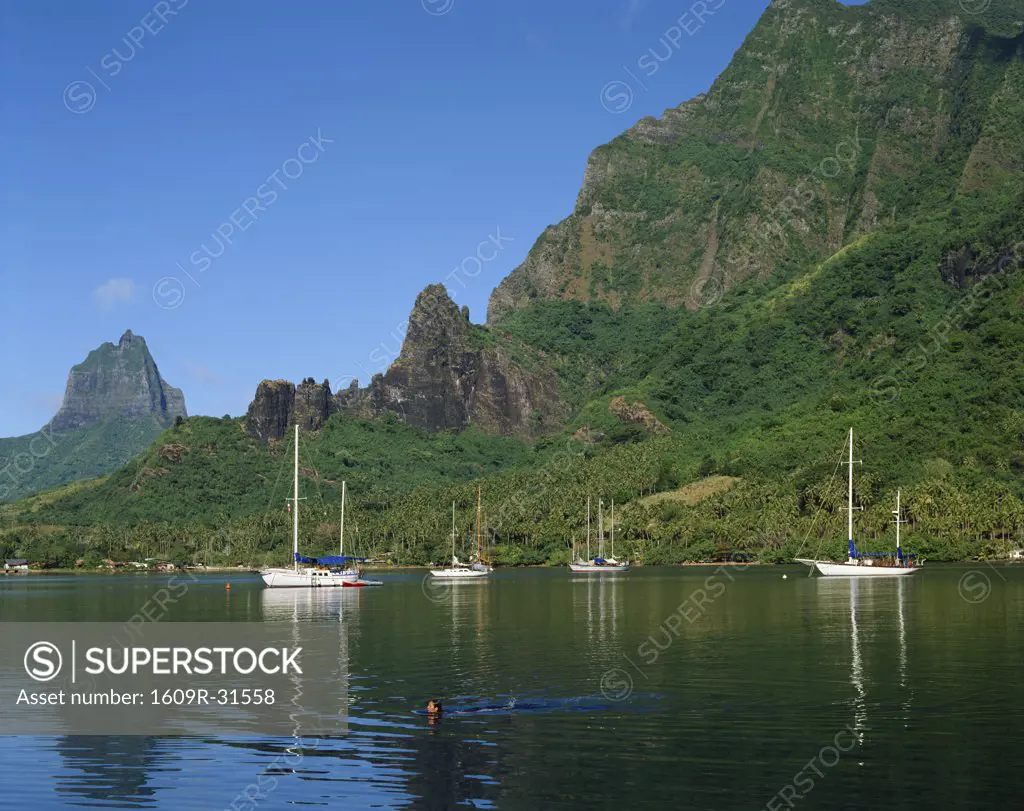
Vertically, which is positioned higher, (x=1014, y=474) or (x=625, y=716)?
(x=1014, y=474)

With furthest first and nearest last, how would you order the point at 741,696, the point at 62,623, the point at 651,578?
the point at 651,578, the point at 62,623, the point at 741,696

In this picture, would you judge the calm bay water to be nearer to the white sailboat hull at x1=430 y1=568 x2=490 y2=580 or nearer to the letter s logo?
the letter s logo

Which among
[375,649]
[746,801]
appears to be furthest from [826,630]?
[746,801]

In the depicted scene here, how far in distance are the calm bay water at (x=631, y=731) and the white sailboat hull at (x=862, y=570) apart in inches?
2754

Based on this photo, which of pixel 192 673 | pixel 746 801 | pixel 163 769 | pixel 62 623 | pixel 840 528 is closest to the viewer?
pixel 746 801

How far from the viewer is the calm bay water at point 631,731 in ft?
101

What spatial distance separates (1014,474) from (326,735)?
178843 mm

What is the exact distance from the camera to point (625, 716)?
41375 mm

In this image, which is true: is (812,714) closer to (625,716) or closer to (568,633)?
(625,716)

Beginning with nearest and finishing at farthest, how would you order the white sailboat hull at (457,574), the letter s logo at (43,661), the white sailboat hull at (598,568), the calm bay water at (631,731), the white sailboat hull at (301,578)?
1. the calm bay water at (631,731)
2. the letter s logo at (43,661)
3. the white sailboat hull at (301,578)
4. the white sailboat hull at (457,574)
5. the white sailboat hull at (598,568)

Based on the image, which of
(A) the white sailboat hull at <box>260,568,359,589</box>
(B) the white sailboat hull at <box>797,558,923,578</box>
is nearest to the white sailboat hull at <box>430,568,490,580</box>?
(A) the white sailboat hull at <box>260,568,359,589</box>

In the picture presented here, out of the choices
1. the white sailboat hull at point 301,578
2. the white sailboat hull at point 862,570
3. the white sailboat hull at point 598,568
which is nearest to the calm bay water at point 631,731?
the white sailboat hull at point 301,578

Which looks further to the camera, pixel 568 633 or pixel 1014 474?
pixel 1014 474

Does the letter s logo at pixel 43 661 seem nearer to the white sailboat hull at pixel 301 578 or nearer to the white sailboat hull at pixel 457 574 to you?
the white sailboat hull at pixel 301 578
